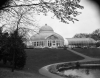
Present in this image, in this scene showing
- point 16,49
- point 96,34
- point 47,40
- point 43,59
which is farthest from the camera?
point 96,34

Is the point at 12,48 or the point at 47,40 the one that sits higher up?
the point at 47,40

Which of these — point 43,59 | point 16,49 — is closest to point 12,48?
point 16,49

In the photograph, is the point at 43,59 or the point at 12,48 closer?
the point at 12,48

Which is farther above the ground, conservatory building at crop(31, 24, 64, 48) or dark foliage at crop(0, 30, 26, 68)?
conservatory building at crop(31, 24, 64, 48)

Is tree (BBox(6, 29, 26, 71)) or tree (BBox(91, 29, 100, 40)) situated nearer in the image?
tree (BBox(6, 29, 26, 71))

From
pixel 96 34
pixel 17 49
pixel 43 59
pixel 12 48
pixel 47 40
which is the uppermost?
pixel 96 34

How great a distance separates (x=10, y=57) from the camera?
15.3 meters

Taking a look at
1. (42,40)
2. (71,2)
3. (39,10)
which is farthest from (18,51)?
(42,40)

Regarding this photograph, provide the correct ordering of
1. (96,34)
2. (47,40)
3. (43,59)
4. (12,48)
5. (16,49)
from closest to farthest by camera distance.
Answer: (12,48)
(16,49)
(43,59)
(47,40)
(96,34)

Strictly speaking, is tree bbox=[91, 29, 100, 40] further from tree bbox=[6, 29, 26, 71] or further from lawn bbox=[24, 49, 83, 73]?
tree bbox=[6, 29, 26, 71]

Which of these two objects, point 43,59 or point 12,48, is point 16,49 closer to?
point 12,48

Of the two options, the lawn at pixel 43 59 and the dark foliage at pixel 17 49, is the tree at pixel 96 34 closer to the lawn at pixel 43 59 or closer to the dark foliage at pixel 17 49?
the lawn at pixel 43 59

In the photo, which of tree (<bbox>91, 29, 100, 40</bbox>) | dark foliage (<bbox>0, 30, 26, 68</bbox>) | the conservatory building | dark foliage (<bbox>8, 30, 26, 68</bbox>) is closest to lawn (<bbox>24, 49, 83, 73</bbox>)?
dark foliage (<bbox>8, 30, 26, 68</bbox>)

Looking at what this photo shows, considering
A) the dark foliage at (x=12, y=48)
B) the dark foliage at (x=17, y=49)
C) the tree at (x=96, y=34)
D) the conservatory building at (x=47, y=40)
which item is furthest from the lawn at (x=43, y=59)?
the tree at (x=96, y=34)
